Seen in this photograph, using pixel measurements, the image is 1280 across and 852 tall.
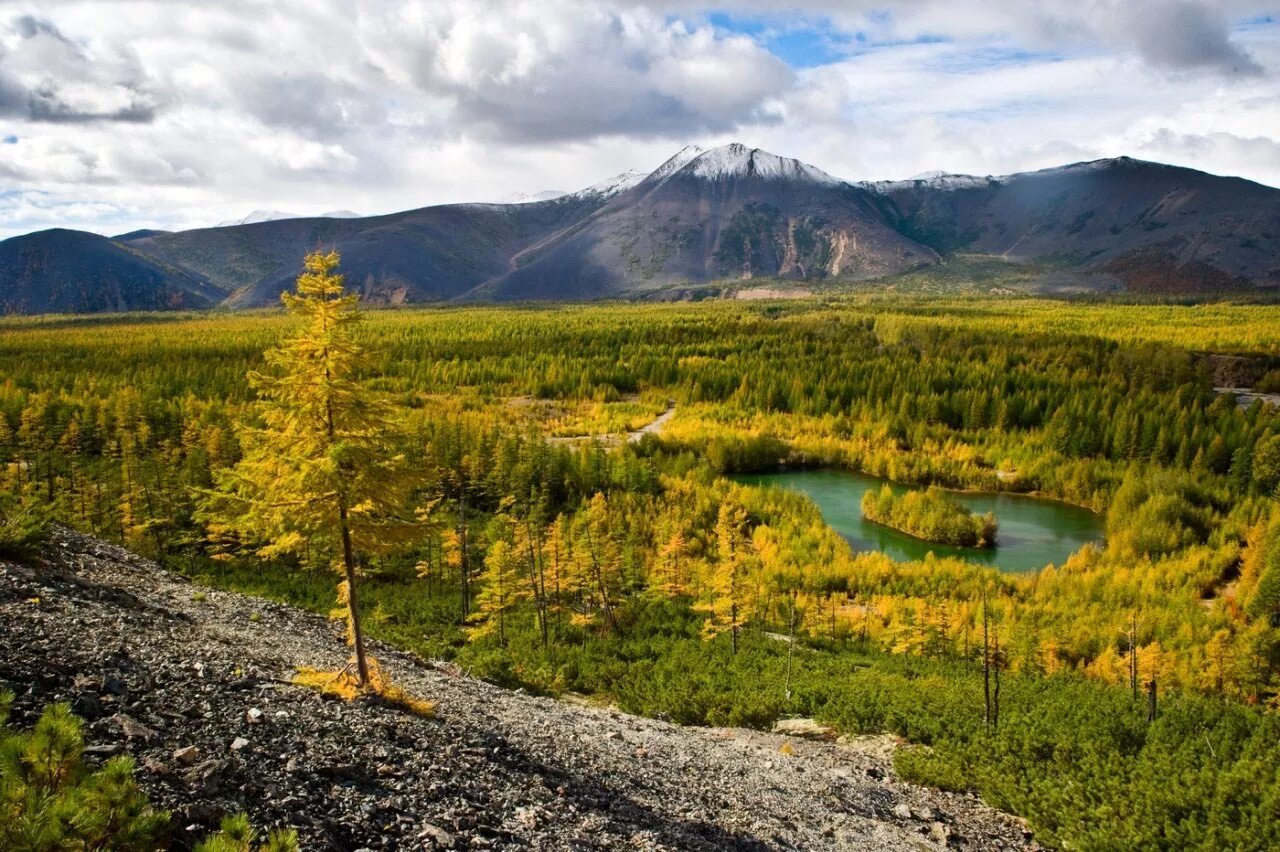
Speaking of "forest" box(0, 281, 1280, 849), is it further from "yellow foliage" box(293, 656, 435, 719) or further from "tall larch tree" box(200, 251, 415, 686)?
"yellow foliage" box(293, 656, 435, 719)

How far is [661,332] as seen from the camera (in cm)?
17200

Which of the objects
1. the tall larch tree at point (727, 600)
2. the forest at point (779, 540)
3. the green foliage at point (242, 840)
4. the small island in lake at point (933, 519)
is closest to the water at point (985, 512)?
the small island in lake at point (933, 519)

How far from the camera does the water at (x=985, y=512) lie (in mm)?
61469

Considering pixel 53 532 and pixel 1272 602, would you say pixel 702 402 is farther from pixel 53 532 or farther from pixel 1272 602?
pixel 53 532

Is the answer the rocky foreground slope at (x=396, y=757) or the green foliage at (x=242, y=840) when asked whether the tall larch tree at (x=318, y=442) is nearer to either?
the rocky foreground slope at (x=396, y=757)

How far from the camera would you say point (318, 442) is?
16062 mm

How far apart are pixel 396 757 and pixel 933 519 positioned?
59468 mm

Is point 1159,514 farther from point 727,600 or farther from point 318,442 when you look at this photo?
point 318,442

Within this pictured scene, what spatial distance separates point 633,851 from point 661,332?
16270cm

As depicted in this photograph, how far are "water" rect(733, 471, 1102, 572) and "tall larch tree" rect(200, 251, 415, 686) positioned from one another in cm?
5226

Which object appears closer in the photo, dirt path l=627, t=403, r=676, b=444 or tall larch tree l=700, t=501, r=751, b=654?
tall larch tree l=700, t=501, r=751, b=654

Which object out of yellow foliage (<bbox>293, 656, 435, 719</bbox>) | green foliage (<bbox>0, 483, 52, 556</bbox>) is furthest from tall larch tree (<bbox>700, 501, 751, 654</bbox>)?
green foliage (<bbox>0, 483, 52, 556</bbox>)

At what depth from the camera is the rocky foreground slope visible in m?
10.6

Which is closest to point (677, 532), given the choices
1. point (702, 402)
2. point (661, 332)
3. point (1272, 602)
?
point (1272, 602)
